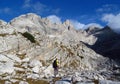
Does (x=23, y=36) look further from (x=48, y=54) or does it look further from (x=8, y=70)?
(x=8, y=70)

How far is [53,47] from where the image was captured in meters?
161

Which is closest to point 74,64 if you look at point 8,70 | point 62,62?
point 62,62

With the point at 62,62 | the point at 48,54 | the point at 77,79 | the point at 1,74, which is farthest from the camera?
the point at 62,62

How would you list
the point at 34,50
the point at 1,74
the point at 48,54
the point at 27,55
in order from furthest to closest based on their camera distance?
the point at 48,54 < the point at 34,50 < the point at 27,55 < the point at 1,74

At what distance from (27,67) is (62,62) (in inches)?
2504

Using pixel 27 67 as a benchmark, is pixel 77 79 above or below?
below

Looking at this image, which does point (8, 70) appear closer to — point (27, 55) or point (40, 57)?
point (27, 55)

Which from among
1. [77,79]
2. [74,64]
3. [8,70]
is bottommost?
[77,79]

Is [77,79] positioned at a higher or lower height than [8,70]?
lower

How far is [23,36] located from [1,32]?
1224 cm

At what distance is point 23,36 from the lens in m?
146

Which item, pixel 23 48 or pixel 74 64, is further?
pixel 74 64

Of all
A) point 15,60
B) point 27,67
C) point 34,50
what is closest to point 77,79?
point 27,67

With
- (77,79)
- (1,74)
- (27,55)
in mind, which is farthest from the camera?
(27,55)
